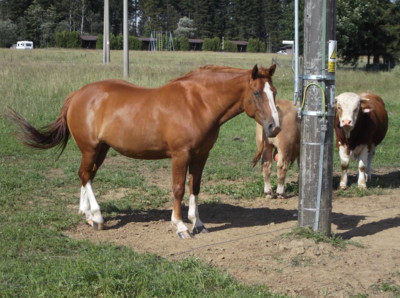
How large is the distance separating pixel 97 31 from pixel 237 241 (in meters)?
105

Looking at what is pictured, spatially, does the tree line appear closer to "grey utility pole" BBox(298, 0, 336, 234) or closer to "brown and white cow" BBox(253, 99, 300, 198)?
"brown and white cow" BBox(253, 99, 300, 198)

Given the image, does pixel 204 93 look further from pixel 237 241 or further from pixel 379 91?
pixel 379 91

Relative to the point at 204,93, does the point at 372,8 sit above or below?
above

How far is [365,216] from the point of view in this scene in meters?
8.30

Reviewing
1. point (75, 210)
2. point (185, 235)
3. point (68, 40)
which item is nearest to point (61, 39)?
point (68, 40)

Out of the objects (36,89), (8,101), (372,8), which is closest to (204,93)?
(8,101)

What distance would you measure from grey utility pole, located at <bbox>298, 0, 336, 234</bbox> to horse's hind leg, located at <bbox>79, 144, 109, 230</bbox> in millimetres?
2721

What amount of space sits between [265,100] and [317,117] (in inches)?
25.7

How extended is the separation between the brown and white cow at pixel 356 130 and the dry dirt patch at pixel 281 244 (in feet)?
3.53

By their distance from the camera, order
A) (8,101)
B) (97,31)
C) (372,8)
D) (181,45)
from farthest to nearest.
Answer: (97,31) < (181,45) < (372,8) < (8,101)

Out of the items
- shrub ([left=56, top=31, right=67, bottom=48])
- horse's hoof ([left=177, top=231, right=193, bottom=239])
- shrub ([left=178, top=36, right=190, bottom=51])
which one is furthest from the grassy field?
shrub ([left=178, top=36, right=190, bottom=51])

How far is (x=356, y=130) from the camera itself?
1036 cm

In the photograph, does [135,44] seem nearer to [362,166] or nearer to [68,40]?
[68,40]

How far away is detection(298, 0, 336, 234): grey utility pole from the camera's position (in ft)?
21.3
